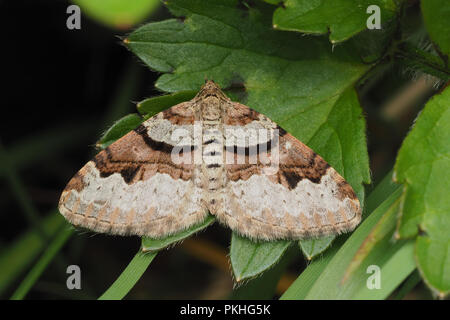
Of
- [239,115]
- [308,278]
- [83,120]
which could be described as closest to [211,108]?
[239,115]

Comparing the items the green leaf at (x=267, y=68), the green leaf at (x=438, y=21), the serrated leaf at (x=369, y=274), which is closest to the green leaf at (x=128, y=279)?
the serrated leaf at (x=369, y=274)

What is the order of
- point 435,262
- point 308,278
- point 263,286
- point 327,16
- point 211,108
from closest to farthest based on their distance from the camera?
point 435,262 < point 308,278 < point 327,16 < point 211,108 < point 263,286

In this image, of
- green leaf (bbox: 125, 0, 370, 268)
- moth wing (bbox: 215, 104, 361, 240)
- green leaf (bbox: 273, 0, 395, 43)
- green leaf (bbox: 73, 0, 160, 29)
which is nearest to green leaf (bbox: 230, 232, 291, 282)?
moth wing (bbox: 215, 104, 361, 240)

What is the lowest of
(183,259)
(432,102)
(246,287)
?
(183,259)

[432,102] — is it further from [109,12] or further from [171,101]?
[109,12]

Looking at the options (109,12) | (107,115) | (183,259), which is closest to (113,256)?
(183,259)

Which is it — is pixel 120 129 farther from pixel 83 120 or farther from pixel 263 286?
pixel 83 120
